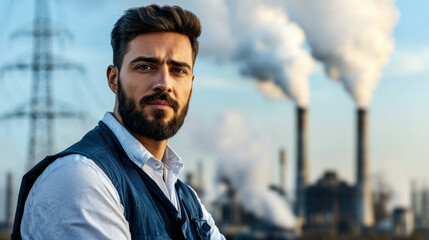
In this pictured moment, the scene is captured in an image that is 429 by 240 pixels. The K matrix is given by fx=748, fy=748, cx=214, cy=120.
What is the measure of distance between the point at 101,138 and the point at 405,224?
4212 centimetres

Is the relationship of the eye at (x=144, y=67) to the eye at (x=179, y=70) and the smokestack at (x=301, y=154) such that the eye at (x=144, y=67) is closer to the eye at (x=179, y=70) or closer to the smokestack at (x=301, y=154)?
the eye at (x=179, y=70)

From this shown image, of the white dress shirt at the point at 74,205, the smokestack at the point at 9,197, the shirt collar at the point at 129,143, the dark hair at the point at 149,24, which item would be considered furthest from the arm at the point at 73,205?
the smokestack at the point at 9,197

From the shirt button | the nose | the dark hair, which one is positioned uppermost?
the dark hair

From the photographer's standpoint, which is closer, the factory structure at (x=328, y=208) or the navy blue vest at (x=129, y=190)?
the navy blue vest at (x=129, y=190)

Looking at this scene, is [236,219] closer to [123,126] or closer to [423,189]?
[423,189]

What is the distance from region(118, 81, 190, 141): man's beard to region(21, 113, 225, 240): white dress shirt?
0.20 meters

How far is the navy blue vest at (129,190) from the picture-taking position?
1.09 meters

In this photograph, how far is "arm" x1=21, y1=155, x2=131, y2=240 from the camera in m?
1.00

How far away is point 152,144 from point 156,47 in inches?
6.9

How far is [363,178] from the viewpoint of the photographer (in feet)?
126

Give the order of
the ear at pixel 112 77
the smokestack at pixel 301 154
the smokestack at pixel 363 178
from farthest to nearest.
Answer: the smokestack at pixel 301 154 → the smokestack at pixel 363 178 → the ear at pixel 112 77

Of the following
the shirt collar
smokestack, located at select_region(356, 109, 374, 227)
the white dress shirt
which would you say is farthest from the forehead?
smokestack, located at select_region(356, 109, 374, 227)

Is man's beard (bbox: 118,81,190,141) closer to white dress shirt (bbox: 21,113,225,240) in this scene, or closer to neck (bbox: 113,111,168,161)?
neck (bbox: 113,111,168,161)

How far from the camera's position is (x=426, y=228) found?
44.3 meters
